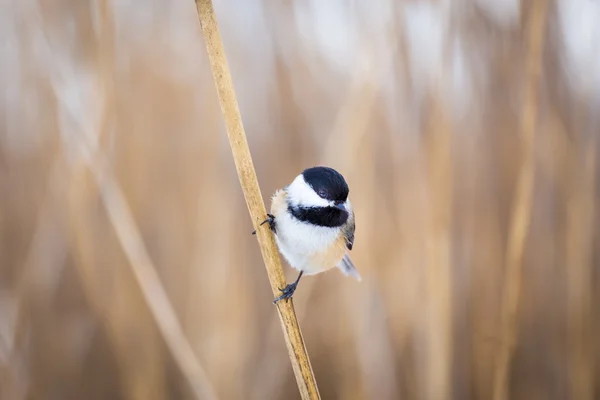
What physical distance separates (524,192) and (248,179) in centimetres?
71

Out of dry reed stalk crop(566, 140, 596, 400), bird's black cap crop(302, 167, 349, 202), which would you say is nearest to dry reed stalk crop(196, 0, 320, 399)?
bird's black cap crop(302, 167, 349, 202)

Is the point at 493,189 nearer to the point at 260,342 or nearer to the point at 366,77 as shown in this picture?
the point at 366,77

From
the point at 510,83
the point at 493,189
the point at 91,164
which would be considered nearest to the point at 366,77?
the point at 510,83

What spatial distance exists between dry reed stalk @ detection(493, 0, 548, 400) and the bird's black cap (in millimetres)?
438

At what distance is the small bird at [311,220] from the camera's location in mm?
1036

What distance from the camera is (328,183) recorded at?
101 centimetres

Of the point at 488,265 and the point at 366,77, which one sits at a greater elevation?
the point at 366,77

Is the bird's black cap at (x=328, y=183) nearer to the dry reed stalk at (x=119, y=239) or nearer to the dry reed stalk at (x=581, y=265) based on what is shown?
the dry reed stalk at (x=119, y=239)

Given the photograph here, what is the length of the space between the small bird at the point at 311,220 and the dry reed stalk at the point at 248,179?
0.67 ft

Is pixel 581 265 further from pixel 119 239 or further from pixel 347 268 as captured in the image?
pixel 119 239

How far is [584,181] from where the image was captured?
139 centimetres

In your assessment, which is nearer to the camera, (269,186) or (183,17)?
(183,17)

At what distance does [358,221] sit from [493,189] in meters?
0.42

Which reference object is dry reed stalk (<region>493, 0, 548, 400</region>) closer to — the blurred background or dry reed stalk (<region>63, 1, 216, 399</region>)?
the blurred background
